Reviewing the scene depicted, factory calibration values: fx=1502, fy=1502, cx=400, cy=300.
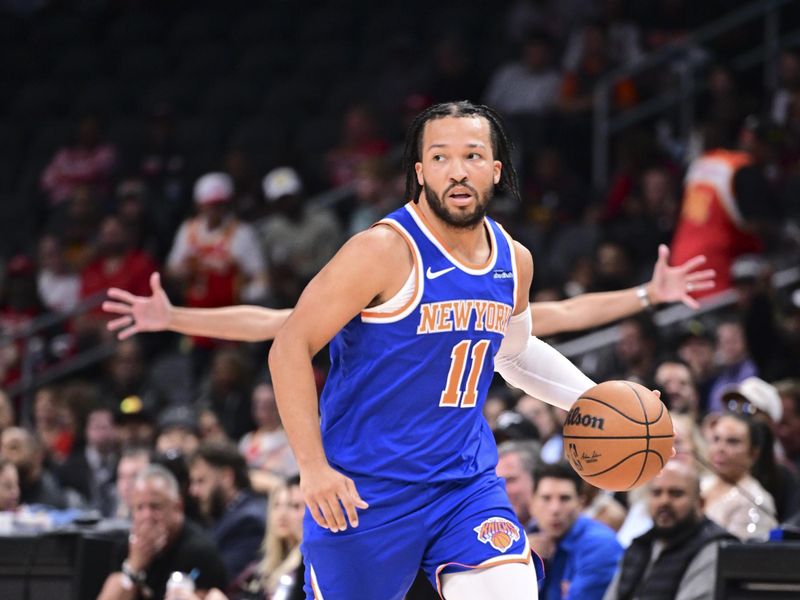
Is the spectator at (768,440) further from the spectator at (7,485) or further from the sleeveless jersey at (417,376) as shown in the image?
the spectator at (7,485)

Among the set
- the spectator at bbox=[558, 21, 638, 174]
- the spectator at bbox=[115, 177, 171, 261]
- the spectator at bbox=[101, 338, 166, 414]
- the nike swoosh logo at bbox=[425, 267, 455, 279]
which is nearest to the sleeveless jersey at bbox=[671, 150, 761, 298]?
the spectator at bbox=[558, 21, 638, 174]

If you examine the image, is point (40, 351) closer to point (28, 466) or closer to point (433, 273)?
point (28, 466)

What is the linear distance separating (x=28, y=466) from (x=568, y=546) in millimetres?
3850

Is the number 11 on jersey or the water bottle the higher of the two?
the number 11 on jersey

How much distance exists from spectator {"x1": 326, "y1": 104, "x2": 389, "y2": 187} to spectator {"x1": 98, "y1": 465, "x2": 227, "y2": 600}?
634cm

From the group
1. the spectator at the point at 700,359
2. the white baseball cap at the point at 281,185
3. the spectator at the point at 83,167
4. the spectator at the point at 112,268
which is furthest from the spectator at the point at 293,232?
the spectator at the point at 700,359

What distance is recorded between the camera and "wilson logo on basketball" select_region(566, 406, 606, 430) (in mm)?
4918

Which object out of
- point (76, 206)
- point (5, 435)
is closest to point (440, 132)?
point (5, 435)

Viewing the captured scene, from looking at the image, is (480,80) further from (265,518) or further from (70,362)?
(265,518)

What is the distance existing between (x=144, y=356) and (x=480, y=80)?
3.69m

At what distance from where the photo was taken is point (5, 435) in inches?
359

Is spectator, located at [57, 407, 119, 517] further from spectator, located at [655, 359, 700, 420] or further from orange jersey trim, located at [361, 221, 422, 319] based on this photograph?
orange jersey trim, located at [361, 221, 422, 319]

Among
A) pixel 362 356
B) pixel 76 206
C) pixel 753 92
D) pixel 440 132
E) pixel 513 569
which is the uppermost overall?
pixel 753 92

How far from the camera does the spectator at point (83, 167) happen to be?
46.9ft
